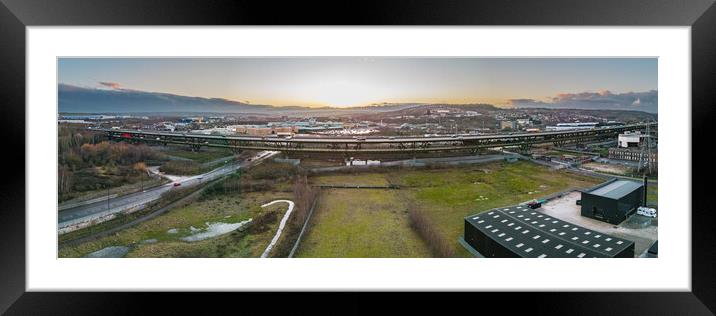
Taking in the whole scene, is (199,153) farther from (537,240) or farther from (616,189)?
(616,189)

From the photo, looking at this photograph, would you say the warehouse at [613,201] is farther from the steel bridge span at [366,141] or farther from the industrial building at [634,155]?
the steel bridge span at [366,141]

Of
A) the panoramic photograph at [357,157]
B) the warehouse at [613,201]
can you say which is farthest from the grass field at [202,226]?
the warehouse at [613,201]

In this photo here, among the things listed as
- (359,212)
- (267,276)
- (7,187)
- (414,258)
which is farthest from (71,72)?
(414,258)

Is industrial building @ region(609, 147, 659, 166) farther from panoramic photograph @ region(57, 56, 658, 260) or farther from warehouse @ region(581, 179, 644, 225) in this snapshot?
warehouse @ region(581, 179, 644, 225)

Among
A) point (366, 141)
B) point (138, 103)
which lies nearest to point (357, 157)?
point (366, 141)

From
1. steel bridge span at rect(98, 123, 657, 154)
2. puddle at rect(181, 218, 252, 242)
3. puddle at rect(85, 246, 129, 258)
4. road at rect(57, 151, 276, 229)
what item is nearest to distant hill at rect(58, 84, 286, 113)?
steel bridge span at rect(98, 123, 657, 154)
